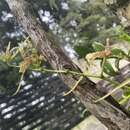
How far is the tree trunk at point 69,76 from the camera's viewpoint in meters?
1.28

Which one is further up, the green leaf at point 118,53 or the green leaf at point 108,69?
the green leaf at point 118,53

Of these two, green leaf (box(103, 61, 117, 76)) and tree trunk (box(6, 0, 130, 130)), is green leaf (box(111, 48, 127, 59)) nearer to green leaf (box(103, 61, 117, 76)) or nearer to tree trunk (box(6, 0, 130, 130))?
green leaf (box(103, 61, 117, 76))

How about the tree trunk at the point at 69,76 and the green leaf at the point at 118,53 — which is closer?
the green leaf at the point at 118,53

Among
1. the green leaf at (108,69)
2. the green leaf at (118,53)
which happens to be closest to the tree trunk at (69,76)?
the green leaf at (108,69)

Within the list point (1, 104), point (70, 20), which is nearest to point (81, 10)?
point (70, 20)

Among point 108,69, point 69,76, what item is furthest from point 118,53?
point 69,76

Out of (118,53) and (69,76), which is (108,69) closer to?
(118,53)

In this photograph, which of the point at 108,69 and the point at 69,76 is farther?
the point at 69,76

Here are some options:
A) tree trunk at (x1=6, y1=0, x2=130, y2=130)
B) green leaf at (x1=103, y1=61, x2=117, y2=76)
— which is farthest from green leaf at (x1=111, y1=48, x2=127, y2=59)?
tree trunk at (x1=6, y1=0, x2=130, y2=130)

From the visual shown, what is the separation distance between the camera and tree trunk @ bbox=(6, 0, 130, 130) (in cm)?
128

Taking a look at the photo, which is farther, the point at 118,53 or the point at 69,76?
the point at 69,76

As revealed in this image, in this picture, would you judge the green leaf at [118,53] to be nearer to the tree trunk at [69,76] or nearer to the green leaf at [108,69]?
the green leaf at [108,69]

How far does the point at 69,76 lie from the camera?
4.48 ft

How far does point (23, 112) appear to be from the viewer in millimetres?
5621
